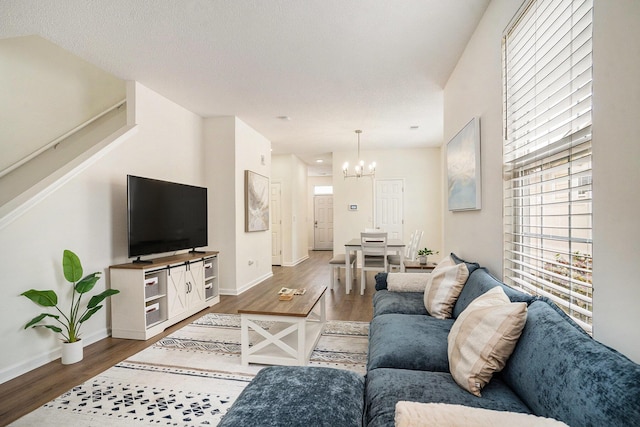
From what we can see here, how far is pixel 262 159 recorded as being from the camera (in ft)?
20.0

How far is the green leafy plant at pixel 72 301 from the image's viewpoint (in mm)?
2516

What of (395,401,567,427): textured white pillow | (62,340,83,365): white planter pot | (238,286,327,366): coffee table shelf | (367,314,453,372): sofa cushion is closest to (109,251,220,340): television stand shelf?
(62,340,83,365): white planter pot

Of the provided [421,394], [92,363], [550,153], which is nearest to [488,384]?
[421,394]

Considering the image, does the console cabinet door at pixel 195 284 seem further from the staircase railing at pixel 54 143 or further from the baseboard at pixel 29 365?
the staircase railing at pixel 54 143

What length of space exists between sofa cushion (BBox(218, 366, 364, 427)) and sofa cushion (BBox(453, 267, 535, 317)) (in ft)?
2.83

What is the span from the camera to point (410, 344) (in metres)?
1.78

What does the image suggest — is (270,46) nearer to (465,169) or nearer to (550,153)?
(465,169)

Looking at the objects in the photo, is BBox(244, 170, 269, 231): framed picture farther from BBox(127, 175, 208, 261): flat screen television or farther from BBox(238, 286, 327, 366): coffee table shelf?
BBox(238, 286, 327, 366): coffee table shelf

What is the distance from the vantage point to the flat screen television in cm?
329

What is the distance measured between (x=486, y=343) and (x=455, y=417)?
22.9 inches

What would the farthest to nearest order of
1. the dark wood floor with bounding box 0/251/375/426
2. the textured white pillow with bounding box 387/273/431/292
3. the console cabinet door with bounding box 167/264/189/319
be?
the console cabinet door with bounding box 167/264/189/319 < the textured white pillow with bounding box 387/273/431/292 < the dark wood floor with bounding box 0/251/375/426

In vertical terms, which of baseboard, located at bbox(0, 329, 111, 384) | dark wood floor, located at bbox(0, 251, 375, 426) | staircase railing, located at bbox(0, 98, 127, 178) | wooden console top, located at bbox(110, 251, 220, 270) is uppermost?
staircase railing, located at bbox(0, 98, 127, 178)

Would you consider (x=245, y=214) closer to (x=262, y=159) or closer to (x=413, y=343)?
(x=262, y=159)

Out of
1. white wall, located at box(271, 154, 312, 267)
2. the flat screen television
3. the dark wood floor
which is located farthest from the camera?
white wall, located at box(271, 154, 312, 267)
